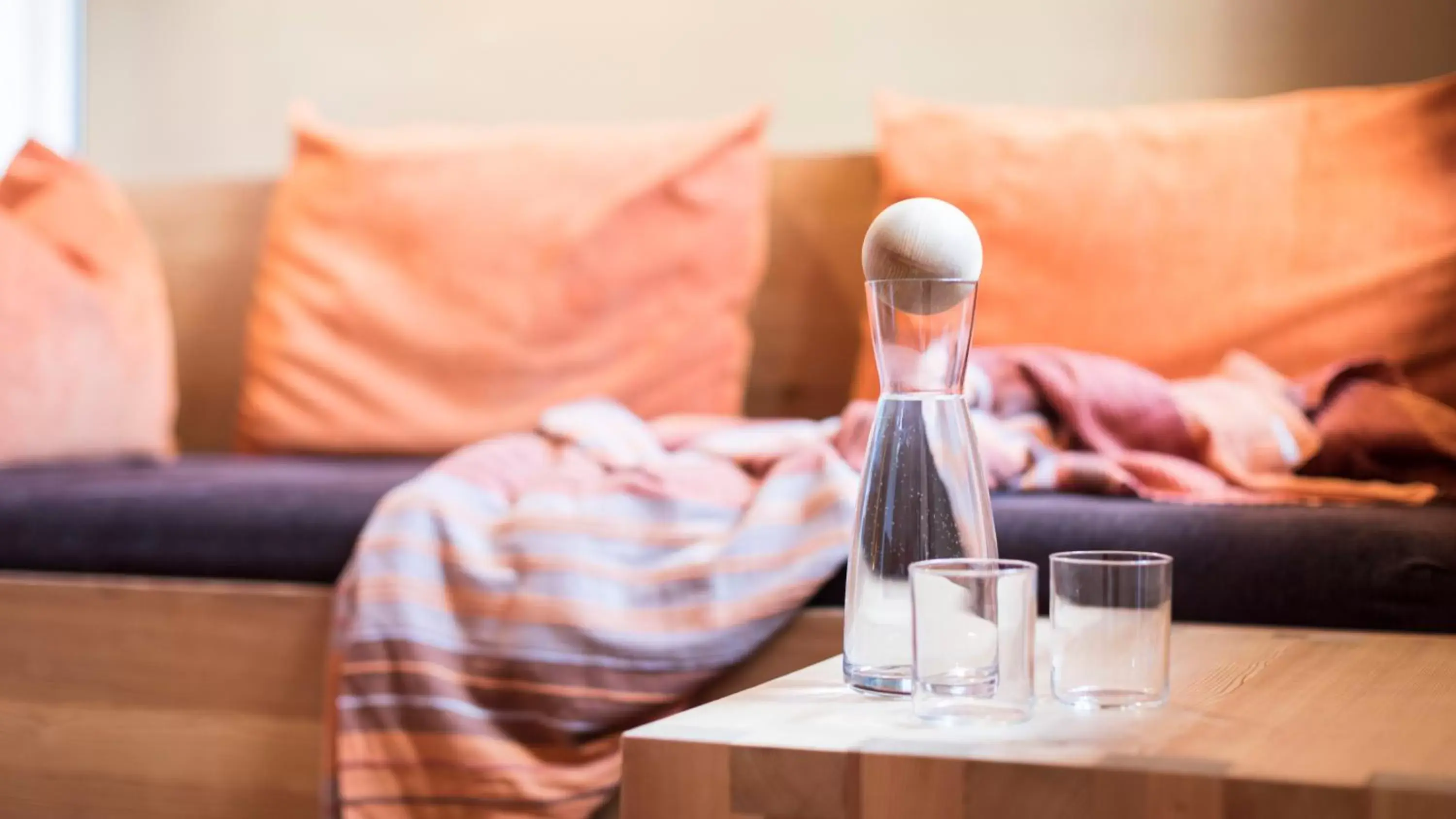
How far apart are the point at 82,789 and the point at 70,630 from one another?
0.15 metres

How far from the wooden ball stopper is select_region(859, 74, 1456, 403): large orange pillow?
1.00m

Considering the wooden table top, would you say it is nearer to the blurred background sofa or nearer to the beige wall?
the blurred background sofa

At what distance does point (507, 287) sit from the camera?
1.94 m

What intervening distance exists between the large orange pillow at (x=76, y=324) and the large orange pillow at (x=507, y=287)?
162mm

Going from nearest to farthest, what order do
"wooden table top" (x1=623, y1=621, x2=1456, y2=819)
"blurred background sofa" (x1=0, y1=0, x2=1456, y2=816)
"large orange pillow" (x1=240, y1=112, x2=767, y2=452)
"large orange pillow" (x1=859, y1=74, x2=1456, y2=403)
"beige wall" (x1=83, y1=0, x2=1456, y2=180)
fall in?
"wooden table top" (x1=623, y1=621, x2=1456, y2=819)
"blurred background sofa" (x1=0, y1=0, x2=1456, y2=816)
"large orange pillow" (x1=859, y1=74, x2=1456, y2=403)
"large orange pillow" (x1=240, y1=112, x2=767, y2=452)
"beige wall" (x1=83, y1=0, x2=1456, y2=180)

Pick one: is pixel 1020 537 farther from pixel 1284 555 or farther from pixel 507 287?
pixel 507 287

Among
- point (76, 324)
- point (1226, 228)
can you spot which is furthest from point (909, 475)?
point (76, 324)

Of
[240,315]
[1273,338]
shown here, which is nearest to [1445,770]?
[1273,338]

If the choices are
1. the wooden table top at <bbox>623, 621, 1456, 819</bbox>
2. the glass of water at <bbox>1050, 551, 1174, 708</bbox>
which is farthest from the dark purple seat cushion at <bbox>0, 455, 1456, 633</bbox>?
the glass of water at <bbox>1050, 551, 1174, 708</bbox>

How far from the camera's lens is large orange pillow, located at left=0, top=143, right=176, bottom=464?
5.70 ft

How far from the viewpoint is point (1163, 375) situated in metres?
1.71

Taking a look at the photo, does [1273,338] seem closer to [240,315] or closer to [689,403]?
[689,403]

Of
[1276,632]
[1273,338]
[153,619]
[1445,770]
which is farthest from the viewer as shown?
[1273,338]

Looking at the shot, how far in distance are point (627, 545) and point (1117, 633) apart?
651 mm
